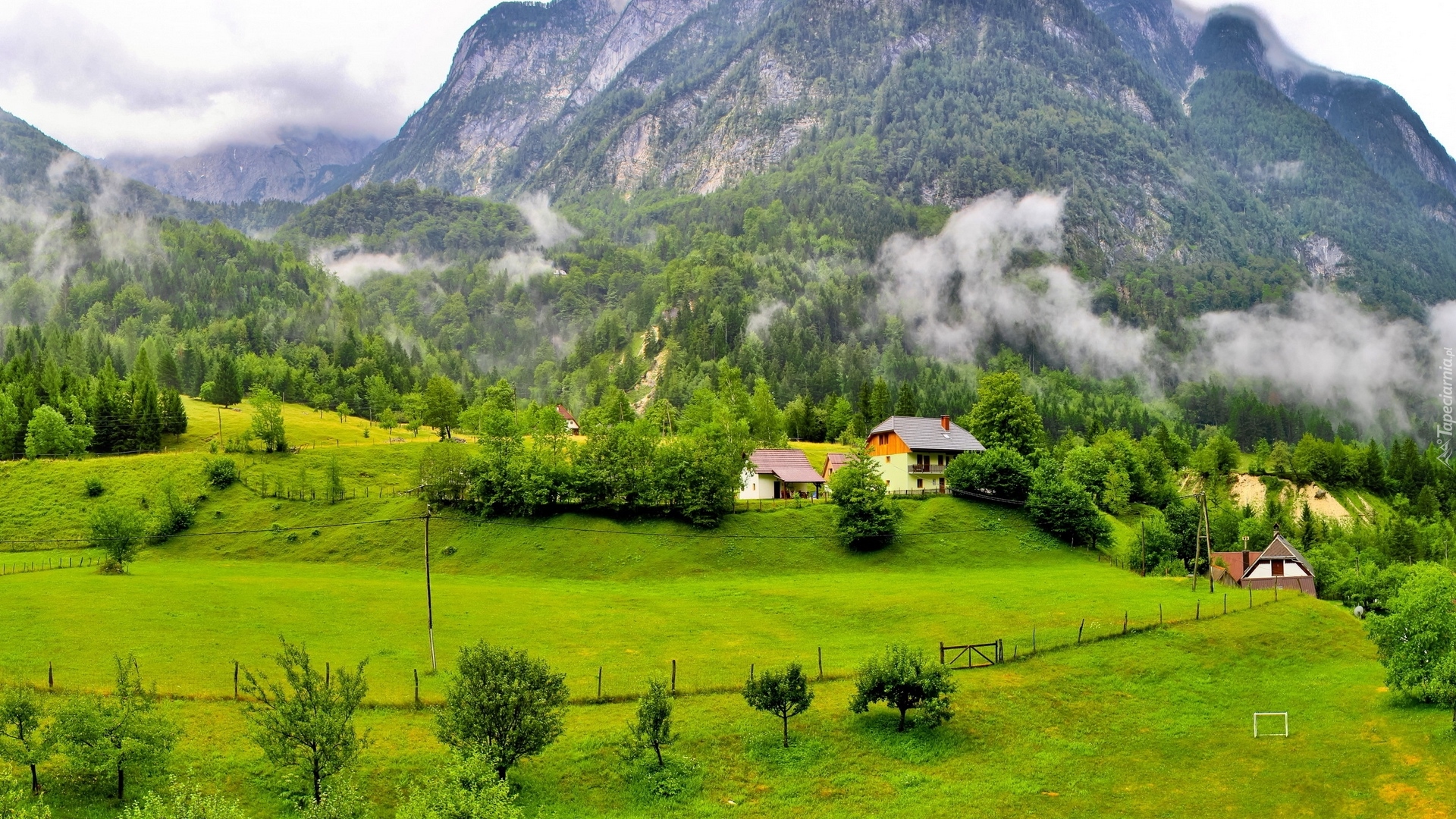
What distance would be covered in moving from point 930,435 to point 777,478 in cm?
2051

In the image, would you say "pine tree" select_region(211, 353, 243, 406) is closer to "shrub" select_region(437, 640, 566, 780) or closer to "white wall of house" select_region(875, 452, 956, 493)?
"white wall of house" select_region(875, 452, 956, 493)

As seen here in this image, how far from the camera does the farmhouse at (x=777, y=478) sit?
11900 cm

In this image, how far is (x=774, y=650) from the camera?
192 feet

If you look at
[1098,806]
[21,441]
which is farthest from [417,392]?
[1098,806]

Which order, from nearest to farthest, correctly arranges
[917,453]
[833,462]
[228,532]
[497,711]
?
[497,711] → [228,532] → [917,453] → [833,462]

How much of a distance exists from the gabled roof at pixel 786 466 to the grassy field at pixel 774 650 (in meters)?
18.7

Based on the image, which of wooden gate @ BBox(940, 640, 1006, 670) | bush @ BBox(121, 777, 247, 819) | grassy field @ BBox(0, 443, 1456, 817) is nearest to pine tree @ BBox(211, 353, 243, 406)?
grassy field @ BBox(0, 443, 1456, 817)

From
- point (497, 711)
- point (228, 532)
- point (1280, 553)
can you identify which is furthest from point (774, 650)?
point (1280, 553)

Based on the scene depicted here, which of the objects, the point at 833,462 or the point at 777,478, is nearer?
the point at 777,478

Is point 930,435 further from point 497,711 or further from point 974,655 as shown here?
point 497,711

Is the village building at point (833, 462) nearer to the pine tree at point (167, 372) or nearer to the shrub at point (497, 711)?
the shrub at point (497, 711)

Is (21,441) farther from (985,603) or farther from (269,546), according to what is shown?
(985,603)

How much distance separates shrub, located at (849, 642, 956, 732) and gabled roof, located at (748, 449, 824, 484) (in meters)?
69.5

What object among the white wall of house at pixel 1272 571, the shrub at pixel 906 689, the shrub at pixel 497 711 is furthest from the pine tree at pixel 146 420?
the white wall of house at pixel 1272 571
